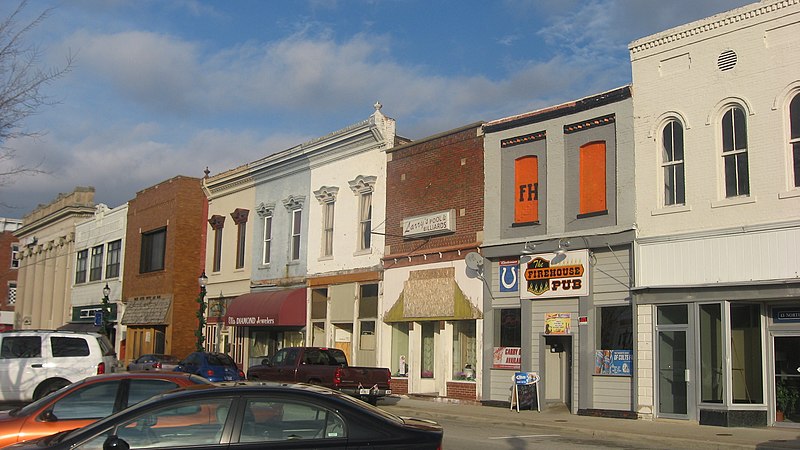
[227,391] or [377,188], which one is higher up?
[377,188]

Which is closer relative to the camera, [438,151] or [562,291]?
[562,291]

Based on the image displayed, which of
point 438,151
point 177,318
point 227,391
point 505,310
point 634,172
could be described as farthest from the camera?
point 177,318

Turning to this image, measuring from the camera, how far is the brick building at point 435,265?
998 inches

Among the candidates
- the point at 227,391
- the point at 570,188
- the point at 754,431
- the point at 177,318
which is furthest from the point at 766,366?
the point at 177,318

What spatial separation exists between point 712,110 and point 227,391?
15.9m

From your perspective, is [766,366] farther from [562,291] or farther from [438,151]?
[438,151]

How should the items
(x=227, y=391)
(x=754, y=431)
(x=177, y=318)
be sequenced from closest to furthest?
(x=227, y=391), (x=754, y=431), (x=177, y=318)

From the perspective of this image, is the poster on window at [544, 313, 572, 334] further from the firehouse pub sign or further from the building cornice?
the building cornice

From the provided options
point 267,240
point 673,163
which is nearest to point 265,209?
point 267,240

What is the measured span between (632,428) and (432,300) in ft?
31.6

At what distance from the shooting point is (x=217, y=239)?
4059 cm

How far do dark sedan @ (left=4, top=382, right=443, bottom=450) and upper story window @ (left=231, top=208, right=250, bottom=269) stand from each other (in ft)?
103

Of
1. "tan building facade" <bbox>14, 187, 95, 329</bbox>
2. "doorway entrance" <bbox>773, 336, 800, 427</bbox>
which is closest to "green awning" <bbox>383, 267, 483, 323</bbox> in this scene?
"doorway entrance" <bbox>773, 336, 800, 427</bbox>

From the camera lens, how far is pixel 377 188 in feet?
98.3
